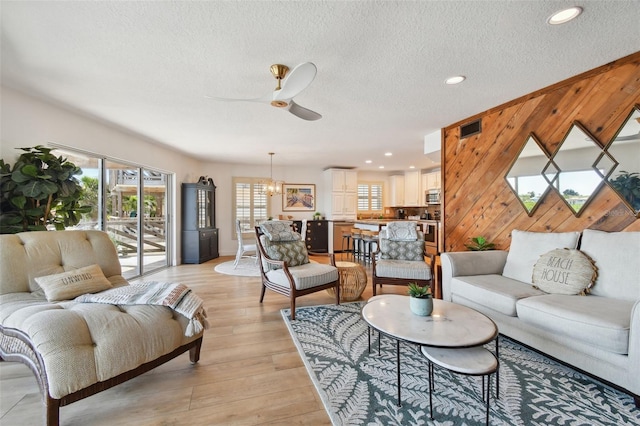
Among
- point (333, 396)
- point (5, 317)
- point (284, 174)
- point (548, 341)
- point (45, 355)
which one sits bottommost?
point (333, 396)

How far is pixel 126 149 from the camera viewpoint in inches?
172

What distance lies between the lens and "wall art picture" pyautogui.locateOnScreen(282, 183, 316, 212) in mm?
7867

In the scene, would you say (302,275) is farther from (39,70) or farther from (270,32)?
(39,70)

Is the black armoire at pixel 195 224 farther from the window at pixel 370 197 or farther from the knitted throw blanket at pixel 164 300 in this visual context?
the window at pixel 370 197

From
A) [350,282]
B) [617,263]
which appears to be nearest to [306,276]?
[350,282]

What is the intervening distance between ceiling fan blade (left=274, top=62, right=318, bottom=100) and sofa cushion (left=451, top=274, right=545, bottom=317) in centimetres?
232

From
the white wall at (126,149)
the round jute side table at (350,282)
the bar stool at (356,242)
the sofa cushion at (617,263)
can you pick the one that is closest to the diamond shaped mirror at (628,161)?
the sofa cushion at (617,263)

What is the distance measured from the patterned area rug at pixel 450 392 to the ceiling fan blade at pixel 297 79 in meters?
2.11

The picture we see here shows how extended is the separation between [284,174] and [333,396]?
6609 mm

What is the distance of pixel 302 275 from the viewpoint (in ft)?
10.1

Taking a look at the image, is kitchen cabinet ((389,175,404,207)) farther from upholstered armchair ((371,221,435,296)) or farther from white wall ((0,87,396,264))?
upholstered armchair ((371,221,435,296))

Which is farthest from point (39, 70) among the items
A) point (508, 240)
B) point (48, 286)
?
point (508, 240)

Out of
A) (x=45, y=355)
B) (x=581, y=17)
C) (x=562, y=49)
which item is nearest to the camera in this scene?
(x=45, y=355)

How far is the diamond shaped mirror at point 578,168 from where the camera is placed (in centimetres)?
251
